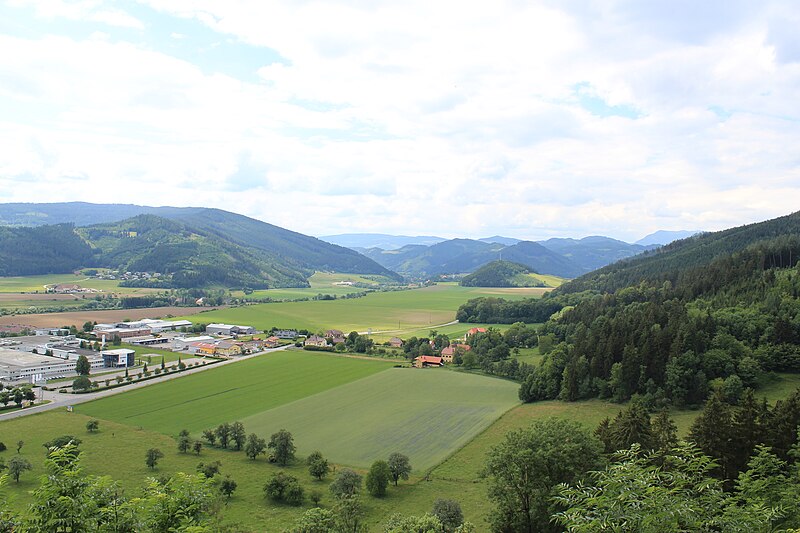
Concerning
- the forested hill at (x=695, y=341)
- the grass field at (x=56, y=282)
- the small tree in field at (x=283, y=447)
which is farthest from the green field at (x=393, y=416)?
the grass field at (x=56, y=282)

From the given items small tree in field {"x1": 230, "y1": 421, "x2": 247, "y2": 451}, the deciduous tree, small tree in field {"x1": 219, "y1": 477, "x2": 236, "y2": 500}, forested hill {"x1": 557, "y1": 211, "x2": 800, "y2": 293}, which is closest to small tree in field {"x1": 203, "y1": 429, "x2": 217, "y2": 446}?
small tree in field {"x1": 230, "y1": 421, "x2": 247, "y2": 451}

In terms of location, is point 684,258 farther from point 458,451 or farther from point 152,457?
point 152,457

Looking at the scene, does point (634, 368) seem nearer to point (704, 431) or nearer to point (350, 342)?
point (704, 431)

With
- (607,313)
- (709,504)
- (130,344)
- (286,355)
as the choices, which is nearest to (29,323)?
(130,344)

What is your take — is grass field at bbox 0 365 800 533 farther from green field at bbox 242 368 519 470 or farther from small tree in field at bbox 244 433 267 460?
green field at bbox 242 368 519 470

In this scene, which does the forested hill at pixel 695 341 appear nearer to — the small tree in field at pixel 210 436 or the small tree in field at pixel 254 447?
the small tree in field at pixel 254 447

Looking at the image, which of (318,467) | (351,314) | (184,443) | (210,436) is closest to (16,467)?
(184,443)
